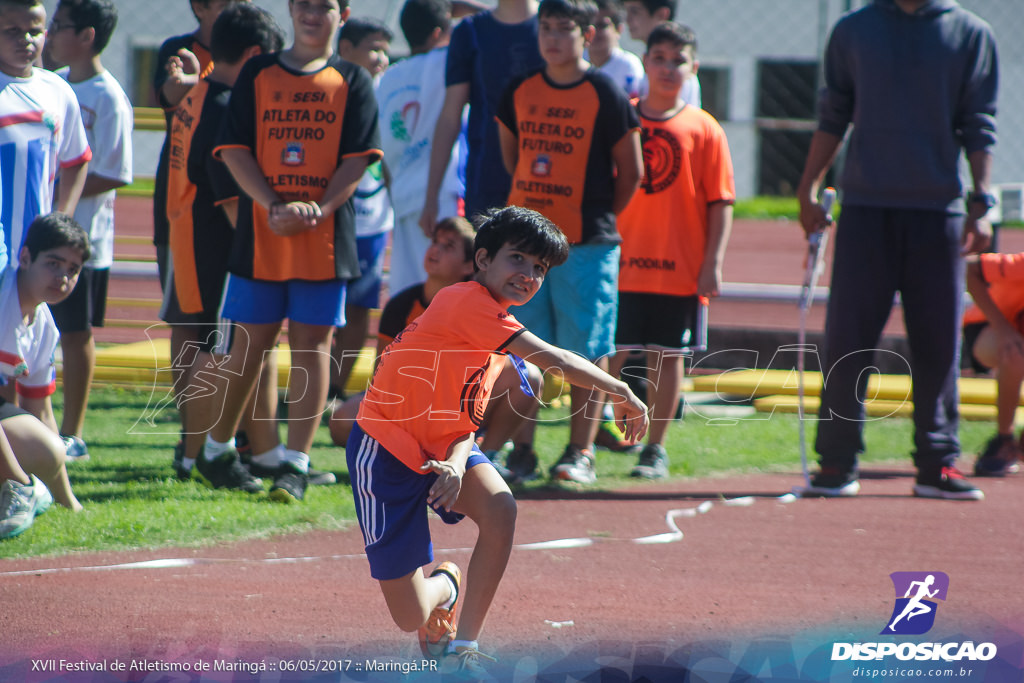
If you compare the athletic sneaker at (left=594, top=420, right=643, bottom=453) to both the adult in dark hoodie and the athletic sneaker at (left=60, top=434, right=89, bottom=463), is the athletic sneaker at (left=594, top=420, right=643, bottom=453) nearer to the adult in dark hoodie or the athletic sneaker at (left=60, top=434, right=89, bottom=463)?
the adult in dark hoodie

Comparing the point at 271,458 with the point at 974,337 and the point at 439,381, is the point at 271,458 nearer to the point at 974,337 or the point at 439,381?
the point at 439,381

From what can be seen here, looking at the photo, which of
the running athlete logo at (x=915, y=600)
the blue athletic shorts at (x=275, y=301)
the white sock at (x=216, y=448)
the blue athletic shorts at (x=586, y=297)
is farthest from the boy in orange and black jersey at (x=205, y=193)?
the running athlete logo at (x=915, y=600)

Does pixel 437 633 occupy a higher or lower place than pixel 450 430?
lower

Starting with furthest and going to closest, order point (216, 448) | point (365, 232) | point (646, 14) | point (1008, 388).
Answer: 1. point (646, 14)
2. point (365, 232)
3. point (1008, 388)
4. point (216, 448)

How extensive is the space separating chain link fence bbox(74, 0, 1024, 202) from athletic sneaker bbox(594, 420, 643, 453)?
8.67 meters

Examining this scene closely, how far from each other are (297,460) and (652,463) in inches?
64.3

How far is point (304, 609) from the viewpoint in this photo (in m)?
3.46

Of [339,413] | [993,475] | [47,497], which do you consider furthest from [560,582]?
[993,475]

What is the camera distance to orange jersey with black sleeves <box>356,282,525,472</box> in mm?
3078

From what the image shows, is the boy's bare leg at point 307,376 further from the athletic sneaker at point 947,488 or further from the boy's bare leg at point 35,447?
the athletic sneaker at point 947,488

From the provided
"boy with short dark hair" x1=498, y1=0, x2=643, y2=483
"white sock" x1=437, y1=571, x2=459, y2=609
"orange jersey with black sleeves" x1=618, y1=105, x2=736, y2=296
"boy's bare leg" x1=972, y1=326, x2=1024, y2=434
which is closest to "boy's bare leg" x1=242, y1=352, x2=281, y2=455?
"boy with short dark hair" x1=498, y1=0, x2=643, y2=483

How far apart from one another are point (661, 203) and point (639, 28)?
2.31 metres

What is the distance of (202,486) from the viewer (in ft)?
16.4

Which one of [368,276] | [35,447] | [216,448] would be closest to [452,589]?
[35,447]
